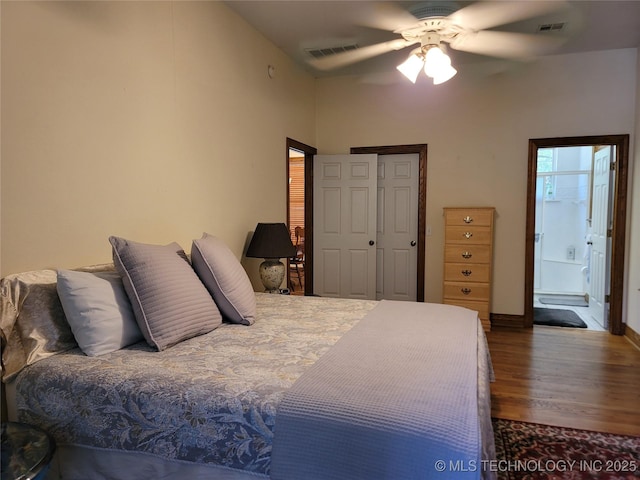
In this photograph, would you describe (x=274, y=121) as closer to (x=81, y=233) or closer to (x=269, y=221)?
(x=269, y=221)

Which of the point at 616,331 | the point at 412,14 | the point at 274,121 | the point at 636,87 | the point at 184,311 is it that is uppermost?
the point at 412,14

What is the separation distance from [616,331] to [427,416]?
4.11 metres

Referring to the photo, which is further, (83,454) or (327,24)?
(327,24)

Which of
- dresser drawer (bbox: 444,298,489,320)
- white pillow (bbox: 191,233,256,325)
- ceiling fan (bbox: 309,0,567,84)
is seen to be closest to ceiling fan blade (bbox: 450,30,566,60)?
ceiling fan (bbox: 309,0,567,84)

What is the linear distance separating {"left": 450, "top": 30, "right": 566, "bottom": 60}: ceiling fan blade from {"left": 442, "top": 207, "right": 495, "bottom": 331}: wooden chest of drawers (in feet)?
4.93

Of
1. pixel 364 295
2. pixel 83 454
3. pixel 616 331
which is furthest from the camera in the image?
pixel 364 295

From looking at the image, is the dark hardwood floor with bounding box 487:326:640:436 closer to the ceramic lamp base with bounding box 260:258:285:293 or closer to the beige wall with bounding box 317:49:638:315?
the beige wall with bounding box 317:49:638:315

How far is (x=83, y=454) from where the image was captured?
4.89ft

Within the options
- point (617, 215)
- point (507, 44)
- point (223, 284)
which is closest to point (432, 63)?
point (507, 44)

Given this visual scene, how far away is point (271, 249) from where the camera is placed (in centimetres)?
335

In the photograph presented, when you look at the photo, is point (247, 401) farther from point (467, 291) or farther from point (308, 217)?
point (308, 217)

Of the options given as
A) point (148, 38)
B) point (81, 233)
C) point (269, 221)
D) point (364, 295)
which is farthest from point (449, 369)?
point (364, 295)

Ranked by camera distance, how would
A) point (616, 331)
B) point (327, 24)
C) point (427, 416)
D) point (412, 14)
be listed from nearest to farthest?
point (427, 416) < point (412, 14) < point (327, 24) < point (616, 331)

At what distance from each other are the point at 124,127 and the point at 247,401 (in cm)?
169
